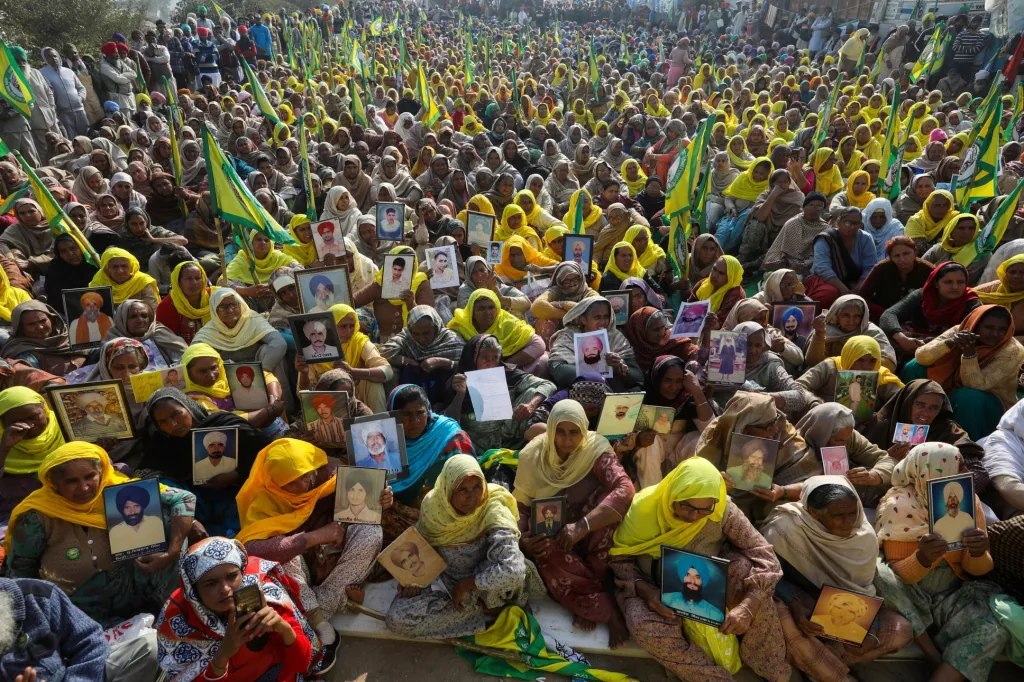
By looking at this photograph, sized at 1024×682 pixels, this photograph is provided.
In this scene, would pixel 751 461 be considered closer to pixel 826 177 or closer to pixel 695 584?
pixel 695 584

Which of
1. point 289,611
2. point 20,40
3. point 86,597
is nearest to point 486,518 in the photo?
point 289,611

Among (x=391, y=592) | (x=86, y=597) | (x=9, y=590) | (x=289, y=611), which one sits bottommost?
(x=391, y=592)

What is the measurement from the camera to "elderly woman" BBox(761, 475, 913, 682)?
3.07 m

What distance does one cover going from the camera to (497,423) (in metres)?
4.32

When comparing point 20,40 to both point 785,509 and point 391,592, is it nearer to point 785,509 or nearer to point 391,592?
point 391,592

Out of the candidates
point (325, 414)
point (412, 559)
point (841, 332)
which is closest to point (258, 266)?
point (325, 414)

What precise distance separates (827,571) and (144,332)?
4793 millimetres

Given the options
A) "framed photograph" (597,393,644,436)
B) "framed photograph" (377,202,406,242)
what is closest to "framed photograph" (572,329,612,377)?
"framed photograph" (597,393,644,436)

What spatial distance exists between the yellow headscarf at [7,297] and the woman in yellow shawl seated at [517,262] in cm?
437

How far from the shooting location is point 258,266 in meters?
6.24

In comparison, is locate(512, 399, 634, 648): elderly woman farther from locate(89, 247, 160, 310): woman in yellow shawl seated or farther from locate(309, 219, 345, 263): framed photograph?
locate(89, 247, 160, 310): woman in yellow shawl seated

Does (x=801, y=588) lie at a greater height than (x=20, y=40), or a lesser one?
lesser

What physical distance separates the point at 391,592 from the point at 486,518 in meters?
0.77

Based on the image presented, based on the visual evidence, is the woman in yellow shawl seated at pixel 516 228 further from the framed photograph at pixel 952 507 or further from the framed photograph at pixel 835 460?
the framed photograph at pixel 952 507
